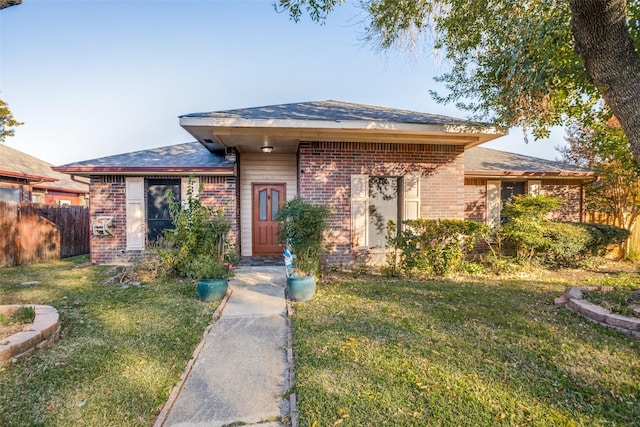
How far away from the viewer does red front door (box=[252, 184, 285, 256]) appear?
8.55 meters

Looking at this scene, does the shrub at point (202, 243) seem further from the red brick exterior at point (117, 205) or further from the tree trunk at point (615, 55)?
the tree trunk at point (615, 55)

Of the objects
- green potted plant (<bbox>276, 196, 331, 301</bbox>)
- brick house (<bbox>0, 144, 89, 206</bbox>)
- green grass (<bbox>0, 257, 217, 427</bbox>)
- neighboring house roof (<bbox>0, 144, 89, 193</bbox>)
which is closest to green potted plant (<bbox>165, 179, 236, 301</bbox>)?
green grass (<bbox>0, 257, 217, 427</bbox>)

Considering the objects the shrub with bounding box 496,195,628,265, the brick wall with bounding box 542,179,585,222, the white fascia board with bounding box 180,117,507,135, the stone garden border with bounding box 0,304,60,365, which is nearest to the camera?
the stone garden border with bounding box 0,304,60,365

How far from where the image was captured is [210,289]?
187 inches

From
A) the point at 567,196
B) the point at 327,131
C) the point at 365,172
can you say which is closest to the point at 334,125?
the point at 327,131

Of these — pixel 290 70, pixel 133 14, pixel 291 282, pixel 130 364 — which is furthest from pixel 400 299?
pixel 133 14

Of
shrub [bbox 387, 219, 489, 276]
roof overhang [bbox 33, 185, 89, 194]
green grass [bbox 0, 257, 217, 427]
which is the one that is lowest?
green grass [bbox 0, 257, 217, 427]

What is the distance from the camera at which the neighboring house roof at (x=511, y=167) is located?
828cm

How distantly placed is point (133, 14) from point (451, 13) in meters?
7.10

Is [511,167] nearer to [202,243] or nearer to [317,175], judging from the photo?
[317,175]

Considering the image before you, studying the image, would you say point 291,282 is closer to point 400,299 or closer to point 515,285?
point 400,299

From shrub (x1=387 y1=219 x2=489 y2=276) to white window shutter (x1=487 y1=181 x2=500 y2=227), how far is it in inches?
119

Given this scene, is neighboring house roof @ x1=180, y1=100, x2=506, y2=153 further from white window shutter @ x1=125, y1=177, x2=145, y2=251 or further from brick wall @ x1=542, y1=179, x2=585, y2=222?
brick wall @ x1=542, y1=179, x2=585, y2=222

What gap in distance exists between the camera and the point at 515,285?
5.69m
